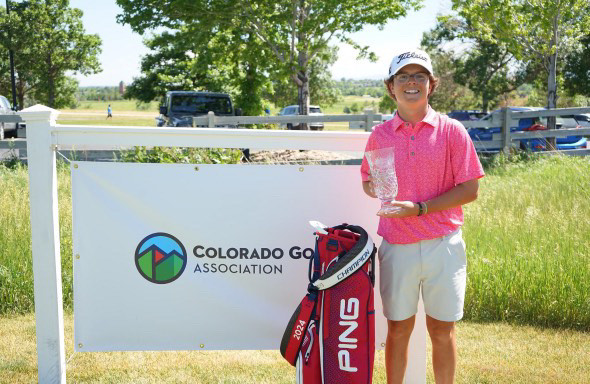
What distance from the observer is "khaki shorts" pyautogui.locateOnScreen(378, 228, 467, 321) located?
299cm

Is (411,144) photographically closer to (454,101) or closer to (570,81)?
(570,81)

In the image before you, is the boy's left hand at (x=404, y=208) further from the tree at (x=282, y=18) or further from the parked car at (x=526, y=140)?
the tree at (x=282, y=18)

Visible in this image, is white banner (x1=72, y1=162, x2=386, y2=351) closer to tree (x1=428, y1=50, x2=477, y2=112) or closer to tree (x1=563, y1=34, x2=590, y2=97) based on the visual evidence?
tree (x1=563, y1=34, x2=590, y2=97)

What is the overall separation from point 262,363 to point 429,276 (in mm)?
1640

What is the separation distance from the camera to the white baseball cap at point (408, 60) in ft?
9.75

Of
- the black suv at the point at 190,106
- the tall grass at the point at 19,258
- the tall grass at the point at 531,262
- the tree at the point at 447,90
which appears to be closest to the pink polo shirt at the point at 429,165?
the tall grass at the point at 531,262

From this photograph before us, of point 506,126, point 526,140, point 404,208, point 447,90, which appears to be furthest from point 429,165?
point 447,90

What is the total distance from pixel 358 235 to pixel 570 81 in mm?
33682

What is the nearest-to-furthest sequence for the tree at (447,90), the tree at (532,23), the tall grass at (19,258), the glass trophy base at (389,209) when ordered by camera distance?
1. the glass trophy base at (389,209)
2. the tall grass at (19,258)
3. the tree at (532,23)
4. the tree at (447,90)

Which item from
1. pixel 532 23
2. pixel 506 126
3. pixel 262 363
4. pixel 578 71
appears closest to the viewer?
pixel 262 363

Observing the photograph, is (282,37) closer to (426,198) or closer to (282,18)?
A: (282,18)

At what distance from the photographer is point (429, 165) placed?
2.96 meters

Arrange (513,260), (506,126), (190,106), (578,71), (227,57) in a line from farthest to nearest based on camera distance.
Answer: (578,71) < (227,57) < (190,106) < (506,126) < (513,260)

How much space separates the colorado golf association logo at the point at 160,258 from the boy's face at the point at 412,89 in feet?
4.57
